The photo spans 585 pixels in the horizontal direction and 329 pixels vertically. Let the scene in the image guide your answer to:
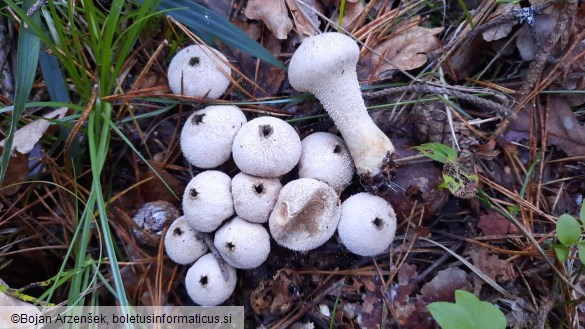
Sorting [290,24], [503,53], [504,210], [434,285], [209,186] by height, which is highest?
[290,24]

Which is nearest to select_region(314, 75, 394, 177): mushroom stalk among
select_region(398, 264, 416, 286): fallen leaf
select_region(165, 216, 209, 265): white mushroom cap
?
select_region(398, 264, 416, 286): fallen leaf

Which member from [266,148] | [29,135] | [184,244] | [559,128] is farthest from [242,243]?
[559,128]

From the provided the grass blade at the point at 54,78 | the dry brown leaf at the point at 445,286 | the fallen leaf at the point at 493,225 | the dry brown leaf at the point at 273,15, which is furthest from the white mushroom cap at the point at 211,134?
the fallen leaf at the point at 493,225

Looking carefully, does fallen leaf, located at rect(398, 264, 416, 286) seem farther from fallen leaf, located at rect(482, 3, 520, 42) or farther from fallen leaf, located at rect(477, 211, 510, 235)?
fallen leaf, located at rect(482, 3, 520, 42)

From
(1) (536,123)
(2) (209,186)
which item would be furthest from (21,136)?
(1) (536,123)

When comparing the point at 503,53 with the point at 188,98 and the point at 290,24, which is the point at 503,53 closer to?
the point at 290,24

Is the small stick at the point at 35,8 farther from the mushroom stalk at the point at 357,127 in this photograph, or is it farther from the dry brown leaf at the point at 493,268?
the dry brown leaf at the point at 493,268

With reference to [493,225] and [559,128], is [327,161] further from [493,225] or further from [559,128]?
[559,128]
